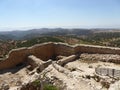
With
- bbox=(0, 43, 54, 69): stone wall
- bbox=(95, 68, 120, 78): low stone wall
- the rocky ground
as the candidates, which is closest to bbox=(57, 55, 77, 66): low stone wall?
the rocky ground

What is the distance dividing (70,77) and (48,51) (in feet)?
25.8

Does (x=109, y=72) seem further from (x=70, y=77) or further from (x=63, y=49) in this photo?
(x=63, y=49)

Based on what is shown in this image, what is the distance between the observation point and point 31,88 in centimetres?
989

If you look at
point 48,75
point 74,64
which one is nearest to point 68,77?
point 48,75

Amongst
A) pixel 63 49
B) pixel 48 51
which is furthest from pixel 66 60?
pixel 48 51

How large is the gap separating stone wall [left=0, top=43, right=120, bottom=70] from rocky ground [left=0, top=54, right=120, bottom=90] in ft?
1.70

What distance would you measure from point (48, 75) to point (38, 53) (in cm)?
699

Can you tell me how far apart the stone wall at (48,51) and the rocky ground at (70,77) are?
0.52 m

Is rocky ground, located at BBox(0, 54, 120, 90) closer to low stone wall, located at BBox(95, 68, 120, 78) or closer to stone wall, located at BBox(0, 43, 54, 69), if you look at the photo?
low stone wall, located at BBox(95, 68, 120, 78)

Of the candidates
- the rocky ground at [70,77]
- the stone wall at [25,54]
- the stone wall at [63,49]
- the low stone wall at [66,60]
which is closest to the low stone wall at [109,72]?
the rocky ground at [70,77]

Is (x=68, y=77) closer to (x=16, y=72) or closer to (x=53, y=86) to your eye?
(x=53, y=86)

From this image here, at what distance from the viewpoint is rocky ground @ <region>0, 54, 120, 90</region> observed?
8.95 meters

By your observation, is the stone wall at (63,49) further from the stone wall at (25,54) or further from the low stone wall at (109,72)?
the low stone wall at (109,72)

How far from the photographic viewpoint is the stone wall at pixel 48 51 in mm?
15008
